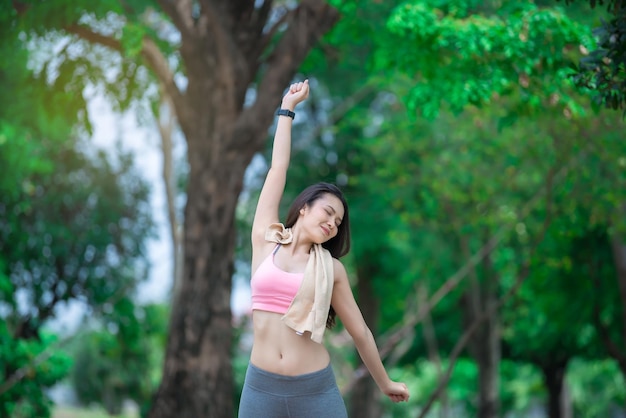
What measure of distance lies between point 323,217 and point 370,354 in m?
0.68

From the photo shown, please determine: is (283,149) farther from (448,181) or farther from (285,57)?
(448,181)

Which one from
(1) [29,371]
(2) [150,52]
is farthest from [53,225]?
(2) [150,52]

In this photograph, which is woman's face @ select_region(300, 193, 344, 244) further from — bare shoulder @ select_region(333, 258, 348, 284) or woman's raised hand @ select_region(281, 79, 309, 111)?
woman's raised hand @ select_region(281, 79, 309, 111)

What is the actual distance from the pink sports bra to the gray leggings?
29 centimetres

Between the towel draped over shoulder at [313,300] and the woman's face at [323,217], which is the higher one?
the woman's face at [323,217]

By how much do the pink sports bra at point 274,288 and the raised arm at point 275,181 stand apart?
0.25 meters

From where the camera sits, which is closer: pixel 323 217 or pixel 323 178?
pixel 323 217

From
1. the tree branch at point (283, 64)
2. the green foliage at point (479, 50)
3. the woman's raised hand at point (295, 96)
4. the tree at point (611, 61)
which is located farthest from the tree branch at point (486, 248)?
the woman's raised hand at point (295, 96)

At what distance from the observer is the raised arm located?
4.34m

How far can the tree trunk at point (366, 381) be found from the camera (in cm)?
2069

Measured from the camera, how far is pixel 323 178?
67.5ft

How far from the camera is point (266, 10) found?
10656 mm

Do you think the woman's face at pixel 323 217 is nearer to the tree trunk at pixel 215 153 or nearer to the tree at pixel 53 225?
the tree trunk at pixel 215 153

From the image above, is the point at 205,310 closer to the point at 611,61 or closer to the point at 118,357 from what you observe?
the point at 611,61
